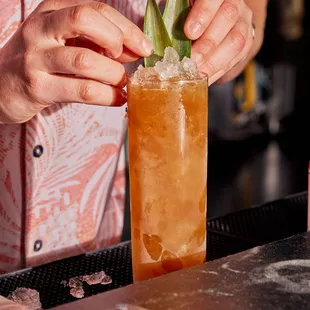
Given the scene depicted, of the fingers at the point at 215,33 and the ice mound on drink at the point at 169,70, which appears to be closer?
the ice mound on drink at the point at 169,70

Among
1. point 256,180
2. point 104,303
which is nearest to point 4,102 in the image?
point 104,303

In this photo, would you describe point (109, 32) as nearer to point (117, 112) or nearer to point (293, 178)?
point (117, 112)

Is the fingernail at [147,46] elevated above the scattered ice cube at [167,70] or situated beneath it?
elevated above

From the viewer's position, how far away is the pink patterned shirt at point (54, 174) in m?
1.87

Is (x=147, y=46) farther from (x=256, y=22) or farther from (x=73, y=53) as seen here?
(x=256, y=22)

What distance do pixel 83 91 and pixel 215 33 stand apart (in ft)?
1.21

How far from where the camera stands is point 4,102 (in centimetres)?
142

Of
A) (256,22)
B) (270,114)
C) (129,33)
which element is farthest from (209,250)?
(270,114)

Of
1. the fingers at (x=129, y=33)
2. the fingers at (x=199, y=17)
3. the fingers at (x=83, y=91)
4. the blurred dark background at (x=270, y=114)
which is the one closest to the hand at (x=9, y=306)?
the fingers at (x=83, y=91)

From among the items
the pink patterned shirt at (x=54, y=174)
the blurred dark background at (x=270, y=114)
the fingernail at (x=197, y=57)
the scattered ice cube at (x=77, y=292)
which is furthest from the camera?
the blurred dark background at (x=270, y=114)

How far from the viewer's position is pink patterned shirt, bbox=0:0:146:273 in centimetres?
187

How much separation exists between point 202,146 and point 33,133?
2.33 ft

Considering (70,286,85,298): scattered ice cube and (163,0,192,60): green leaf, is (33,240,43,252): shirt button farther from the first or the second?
(163,0,192,60): green leaf

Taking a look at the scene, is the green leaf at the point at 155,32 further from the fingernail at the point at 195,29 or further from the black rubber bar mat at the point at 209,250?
the black rubber bar mat at the point at 209,250
